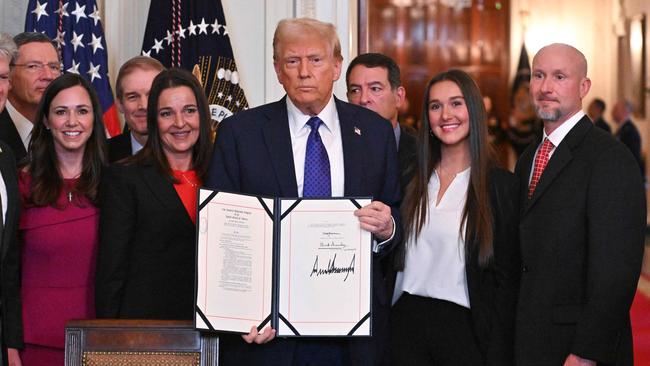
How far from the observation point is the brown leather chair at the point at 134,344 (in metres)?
3.27

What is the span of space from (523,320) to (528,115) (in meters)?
13.1

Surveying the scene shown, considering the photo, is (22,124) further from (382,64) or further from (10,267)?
(382,64)

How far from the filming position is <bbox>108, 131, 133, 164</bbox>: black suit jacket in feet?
14.6

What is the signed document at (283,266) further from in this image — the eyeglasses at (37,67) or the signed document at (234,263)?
the eyeglasses at (37,67)

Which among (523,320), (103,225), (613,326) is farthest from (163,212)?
(613,326)

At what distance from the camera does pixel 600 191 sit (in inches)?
136

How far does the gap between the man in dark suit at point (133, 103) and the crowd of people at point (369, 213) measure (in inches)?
19.6

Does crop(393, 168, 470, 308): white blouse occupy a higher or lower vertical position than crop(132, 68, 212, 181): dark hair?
lower

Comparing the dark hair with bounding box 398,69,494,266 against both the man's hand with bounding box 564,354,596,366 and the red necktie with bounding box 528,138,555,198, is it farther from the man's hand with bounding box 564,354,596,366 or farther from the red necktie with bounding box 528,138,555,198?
the man's hand with bounding box 564,354,596,366

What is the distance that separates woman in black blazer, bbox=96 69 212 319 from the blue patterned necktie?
0.56 meters

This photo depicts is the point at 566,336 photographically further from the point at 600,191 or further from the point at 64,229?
the point at 64,229

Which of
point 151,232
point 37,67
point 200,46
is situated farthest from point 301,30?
point 200,46

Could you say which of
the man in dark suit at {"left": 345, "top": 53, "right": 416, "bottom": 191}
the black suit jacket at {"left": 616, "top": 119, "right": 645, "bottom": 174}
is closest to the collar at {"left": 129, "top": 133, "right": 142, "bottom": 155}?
the man in dark suit at {"left": 345, "top": 53, "right": 416, "bottom": 191}

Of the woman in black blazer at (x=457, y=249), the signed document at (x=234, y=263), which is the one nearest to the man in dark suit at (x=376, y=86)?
the woman in black blazer at (x=457, y=249)
